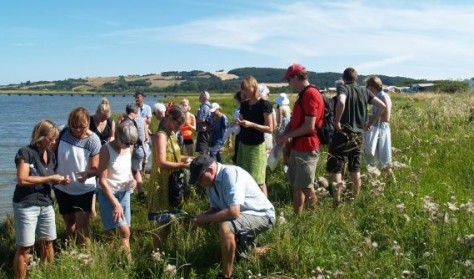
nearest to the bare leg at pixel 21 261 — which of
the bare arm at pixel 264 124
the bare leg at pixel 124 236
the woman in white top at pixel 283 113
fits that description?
the bare leg at pixel 124 236

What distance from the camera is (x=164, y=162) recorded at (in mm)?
5016

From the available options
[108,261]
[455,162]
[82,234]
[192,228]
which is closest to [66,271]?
[108,261]

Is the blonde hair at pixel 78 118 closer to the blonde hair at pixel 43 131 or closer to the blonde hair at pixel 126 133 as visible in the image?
the blonde hair at pixel 43 131

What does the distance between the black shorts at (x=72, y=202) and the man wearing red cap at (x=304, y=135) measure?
7.75 feet

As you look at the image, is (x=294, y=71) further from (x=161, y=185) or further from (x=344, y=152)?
(x=161, y=185)

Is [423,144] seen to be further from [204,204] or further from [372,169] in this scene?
[204,204]

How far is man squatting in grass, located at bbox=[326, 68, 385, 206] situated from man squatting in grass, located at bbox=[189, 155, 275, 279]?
167 cm

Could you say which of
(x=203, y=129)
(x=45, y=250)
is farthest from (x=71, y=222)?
(x=203, y=129)

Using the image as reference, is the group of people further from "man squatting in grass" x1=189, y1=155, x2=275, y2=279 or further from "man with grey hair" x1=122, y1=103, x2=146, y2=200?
"man with grey hair" x1=122, y1=103, x2=146, y2=200

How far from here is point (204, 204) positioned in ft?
22.4

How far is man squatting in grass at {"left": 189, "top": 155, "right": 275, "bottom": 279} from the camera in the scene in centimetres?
444

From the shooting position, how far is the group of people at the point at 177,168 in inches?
181

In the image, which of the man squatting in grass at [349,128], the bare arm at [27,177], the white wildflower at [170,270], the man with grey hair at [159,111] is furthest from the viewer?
the man with grey hair at [159,111]

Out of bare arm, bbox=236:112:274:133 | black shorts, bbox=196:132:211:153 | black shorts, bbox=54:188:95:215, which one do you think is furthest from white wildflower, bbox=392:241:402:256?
black shorts, bbox=196:132:211:153
